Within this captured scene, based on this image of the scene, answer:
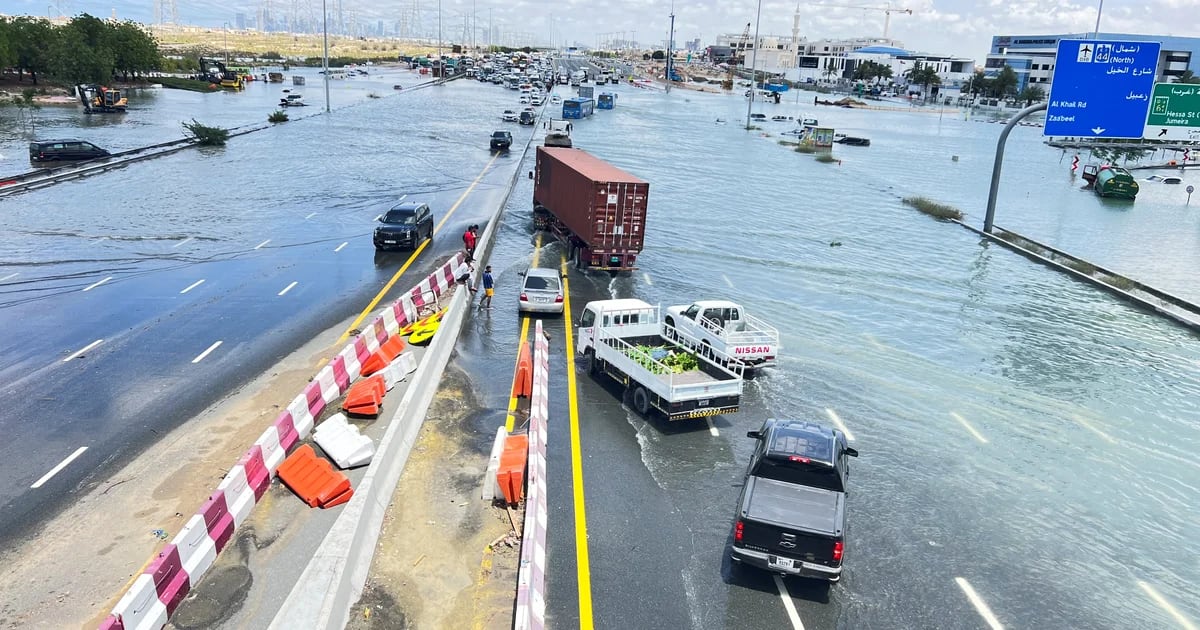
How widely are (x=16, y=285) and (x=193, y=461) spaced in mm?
16572

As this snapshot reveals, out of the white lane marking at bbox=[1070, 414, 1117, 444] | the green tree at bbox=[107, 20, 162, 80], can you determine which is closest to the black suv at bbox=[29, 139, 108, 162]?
the white lane marking at bbox=[1070, 414, 1117, 444]

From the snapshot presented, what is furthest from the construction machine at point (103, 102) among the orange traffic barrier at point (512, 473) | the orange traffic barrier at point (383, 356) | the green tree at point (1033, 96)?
the green tree at point (1033, 96)

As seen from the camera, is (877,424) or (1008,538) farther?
(877,424)

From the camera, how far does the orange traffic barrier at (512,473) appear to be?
13.3 metres

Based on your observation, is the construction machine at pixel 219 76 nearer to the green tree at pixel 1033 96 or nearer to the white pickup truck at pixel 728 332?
the white pickup truck at pixel 728 332

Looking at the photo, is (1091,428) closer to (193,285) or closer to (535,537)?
(535,537)

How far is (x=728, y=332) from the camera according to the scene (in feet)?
70.0

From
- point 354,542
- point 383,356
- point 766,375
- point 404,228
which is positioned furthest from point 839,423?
point 404,228

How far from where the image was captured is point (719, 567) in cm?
1224

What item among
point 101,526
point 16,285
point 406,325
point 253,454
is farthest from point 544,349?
point 16,285

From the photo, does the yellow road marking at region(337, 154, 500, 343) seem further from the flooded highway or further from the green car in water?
the green car in water

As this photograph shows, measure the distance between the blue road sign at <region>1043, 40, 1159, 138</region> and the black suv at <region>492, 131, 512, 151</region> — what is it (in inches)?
1752

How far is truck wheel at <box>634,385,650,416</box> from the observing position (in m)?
17.8

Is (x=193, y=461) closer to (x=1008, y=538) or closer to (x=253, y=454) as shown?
(x=253, y=454)
